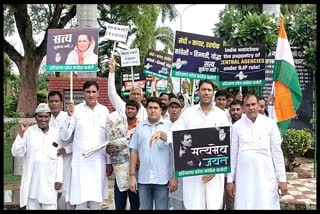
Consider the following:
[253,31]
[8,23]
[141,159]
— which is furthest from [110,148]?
[8,23]

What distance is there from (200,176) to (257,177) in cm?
65

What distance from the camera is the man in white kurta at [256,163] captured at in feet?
16.5

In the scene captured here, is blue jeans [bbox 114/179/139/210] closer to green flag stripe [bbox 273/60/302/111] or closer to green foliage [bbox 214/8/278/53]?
green flag stripe [bbox 273/60/302/111]

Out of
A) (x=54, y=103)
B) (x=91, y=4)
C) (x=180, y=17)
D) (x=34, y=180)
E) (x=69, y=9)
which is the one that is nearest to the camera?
(x=34, y=180)

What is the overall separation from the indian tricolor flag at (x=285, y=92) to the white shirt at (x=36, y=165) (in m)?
3.23

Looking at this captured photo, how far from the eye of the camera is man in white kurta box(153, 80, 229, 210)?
4.83 meters

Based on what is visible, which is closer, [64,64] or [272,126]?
[272,126]

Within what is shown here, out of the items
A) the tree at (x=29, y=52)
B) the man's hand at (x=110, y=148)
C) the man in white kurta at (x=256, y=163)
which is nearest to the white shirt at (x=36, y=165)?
the man's hand at (x=110, y=148)

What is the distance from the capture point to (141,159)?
5.07 m

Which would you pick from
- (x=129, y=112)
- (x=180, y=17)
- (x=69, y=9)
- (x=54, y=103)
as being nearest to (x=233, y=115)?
(x=129, y=112)

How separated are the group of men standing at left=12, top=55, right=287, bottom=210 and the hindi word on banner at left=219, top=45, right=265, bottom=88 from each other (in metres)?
2.39

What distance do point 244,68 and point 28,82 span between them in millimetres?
15503
